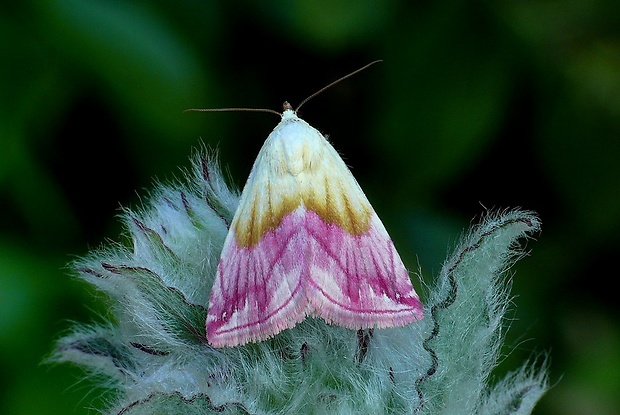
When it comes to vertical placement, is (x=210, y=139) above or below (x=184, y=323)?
above

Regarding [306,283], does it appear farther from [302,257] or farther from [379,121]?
[379,121]

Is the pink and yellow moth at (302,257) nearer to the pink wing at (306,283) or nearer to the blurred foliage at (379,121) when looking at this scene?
the pink wing at (306,283)

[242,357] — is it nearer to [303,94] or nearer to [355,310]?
[355,310]

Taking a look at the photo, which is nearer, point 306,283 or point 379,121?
point 306,283

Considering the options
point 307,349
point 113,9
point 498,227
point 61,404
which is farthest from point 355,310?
point 113,9

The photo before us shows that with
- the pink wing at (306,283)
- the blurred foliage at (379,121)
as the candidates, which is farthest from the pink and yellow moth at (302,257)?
the blurred foliage at (379,121)

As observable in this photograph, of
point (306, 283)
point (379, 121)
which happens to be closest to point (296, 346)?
point (306, 283)

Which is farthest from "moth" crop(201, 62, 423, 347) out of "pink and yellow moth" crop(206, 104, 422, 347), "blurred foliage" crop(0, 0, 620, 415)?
"blurred foliage" crop(0, 0, 620, 415)
